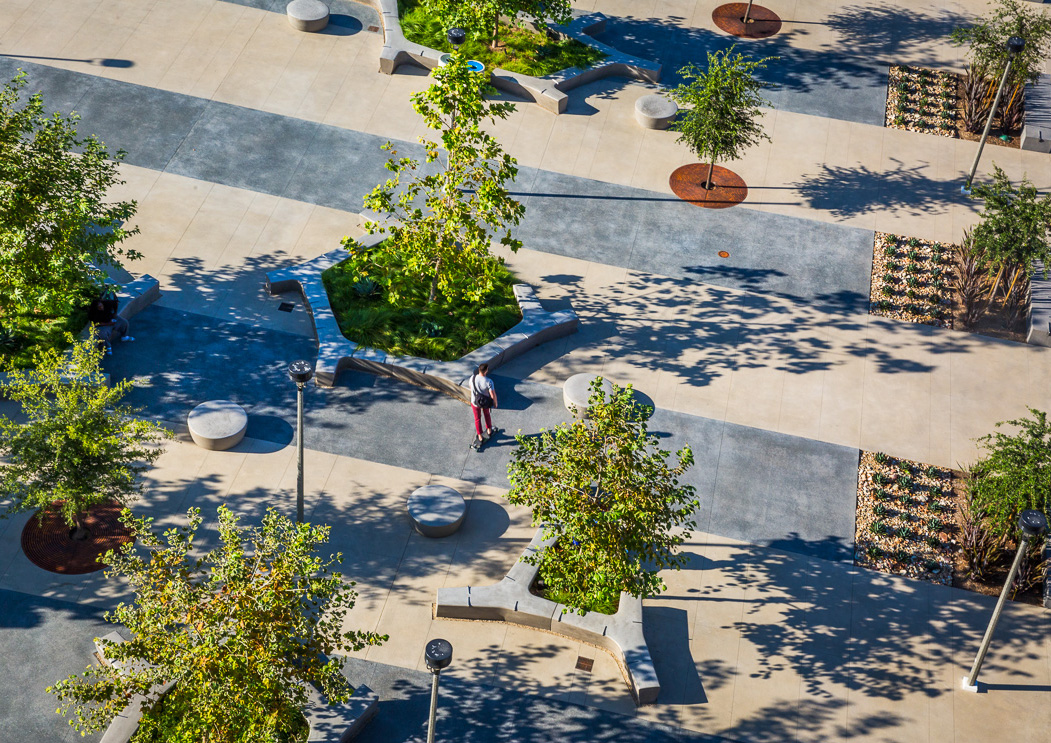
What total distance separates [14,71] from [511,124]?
10898 millimetres

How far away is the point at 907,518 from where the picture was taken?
18828 millimetres

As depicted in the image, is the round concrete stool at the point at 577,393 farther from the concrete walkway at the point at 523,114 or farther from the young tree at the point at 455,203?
the concrete walkway at the point at 523,114

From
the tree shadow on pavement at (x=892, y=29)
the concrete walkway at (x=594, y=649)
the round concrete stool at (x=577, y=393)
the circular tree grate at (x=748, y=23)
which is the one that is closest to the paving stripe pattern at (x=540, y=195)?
the round concrete stool at (x=577, y=393)

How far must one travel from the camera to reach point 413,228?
20.6 m

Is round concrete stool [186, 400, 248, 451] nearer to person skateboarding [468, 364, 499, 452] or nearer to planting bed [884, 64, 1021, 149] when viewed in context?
person skateboarding [468, 364, 499, 452]

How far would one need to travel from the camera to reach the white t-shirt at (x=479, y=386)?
61.6 ft

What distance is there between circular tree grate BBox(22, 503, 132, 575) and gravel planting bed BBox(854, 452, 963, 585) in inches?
446

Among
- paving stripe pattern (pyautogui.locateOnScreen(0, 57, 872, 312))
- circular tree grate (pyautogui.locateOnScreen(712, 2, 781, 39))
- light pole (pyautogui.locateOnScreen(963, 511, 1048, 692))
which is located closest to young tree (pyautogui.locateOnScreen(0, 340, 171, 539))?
paving stripe pattern (pyautogui.locateOnScreen(0, 57, 872, 312))

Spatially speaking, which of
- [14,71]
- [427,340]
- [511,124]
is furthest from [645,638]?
[14,71]

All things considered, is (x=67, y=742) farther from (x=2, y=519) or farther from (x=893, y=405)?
(x=893, y=405)

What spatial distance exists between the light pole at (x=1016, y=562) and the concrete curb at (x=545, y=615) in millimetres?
4512

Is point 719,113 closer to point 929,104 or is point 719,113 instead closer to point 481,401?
point 929,104

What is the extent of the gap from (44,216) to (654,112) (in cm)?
1356

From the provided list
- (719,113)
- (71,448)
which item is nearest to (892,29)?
(719,113)
